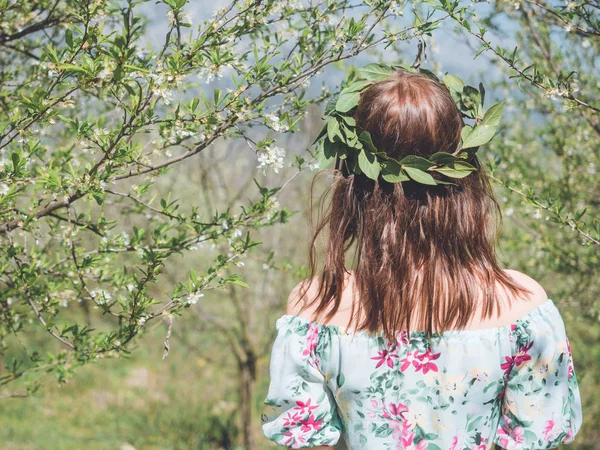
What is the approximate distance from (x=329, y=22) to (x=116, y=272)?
127 centimetres

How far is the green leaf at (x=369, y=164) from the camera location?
5.00 ft

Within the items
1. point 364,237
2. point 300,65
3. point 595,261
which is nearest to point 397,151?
point 364,237

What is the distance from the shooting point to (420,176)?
1.50 metres

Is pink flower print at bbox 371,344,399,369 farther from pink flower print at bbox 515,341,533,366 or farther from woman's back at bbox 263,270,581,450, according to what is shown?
pink flower print at bbox 515,341,533,366

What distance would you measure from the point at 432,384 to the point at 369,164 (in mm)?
638

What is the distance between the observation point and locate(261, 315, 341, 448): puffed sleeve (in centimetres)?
160

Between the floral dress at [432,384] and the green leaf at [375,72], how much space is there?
2.51 feet

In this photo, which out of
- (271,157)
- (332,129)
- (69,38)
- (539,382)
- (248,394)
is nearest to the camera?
(69,38)

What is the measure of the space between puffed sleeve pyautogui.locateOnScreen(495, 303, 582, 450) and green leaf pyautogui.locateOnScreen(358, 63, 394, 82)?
0.83 m

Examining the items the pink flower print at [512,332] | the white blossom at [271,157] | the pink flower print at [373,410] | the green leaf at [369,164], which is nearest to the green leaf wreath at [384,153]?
the green leaf at [369,164]

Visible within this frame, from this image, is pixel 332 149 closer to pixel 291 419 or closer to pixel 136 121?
pixel 136 121

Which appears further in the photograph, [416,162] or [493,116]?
[493,116]

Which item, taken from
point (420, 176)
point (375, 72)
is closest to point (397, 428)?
point (420, 176)

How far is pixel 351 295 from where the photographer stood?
1.59 m
